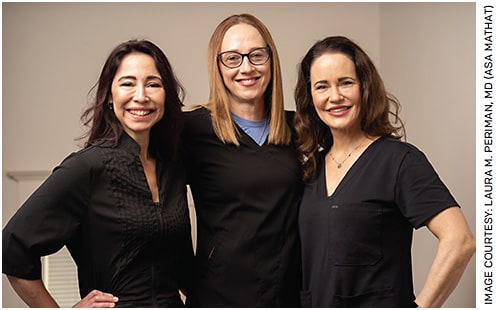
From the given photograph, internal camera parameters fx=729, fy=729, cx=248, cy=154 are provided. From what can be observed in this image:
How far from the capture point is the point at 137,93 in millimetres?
2000

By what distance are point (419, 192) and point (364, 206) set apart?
160mm

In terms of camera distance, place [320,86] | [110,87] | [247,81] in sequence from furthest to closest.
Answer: [247,81] < [320,86] < [110,87]

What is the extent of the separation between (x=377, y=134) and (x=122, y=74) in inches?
29.9

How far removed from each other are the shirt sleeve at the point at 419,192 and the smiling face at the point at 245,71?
53 centimetres

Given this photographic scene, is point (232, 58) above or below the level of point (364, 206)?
above

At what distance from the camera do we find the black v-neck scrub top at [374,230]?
1.99m

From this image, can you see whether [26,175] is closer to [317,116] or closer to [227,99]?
[227,99]

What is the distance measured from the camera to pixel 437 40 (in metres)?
3.13

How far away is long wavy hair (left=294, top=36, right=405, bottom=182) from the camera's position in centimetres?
215

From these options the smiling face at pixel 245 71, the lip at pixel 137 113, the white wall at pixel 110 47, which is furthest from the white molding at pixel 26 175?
the lip at pixel 137 113

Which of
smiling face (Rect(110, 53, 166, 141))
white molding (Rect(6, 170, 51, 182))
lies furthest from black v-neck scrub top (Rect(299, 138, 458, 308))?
white molding (Rect(6, 170, 51, 182))

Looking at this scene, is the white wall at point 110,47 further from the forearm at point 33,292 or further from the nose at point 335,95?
the forearm at point 33,292

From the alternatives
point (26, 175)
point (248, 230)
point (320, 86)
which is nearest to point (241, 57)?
point (320, 86)

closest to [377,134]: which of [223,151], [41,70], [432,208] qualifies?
[432,208]
